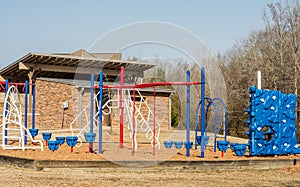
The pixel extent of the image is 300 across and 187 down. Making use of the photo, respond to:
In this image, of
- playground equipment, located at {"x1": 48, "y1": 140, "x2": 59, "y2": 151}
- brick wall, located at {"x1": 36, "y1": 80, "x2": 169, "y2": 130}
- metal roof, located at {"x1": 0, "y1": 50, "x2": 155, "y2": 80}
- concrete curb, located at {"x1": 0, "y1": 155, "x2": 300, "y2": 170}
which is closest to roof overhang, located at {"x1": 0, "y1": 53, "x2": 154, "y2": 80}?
metal roof, located at {"x1": 0, "y1": 50, "x2": 155, "y2": 80}

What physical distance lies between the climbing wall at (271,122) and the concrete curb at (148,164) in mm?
1221

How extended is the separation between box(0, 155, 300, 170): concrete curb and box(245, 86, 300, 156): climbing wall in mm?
1221

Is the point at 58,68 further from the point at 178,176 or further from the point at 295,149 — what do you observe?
the point at 178,176

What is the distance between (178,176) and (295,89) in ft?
48.0

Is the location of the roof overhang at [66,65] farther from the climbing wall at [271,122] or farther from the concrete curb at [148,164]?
the concrete curb at [148,164]

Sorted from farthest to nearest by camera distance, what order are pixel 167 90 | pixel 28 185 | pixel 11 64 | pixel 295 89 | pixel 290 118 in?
1. pixel 167 90
2. pixel 11 64
3. pixel 295 89
4. pixel 290 118
5. pixel 28 185

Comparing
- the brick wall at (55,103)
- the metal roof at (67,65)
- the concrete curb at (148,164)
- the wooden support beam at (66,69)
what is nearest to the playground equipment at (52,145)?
the concrete curb at (148,164)

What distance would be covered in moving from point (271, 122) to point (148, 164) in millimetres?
4152

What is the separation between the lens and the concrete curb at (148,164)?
9.33m

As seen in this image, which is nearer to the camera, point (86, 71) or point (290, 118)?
point (290, 118)

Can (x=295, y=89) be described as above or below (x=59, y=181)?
above

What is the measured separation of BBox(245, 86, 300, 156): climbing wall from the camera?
38.5 feet

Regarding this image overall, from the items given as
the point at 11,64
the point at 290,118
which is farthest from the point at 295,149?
the point at 11,64

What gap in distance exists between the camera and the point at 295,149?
12586mm
